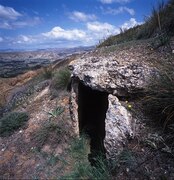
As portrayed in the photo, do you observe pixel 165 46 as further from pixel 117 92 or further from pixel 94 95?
pixel 94 95

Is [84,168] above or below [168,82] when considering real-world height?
below

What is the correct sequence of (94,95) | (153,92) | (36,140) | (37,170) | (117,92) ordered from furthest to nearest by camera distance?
(94,95)
(36,140)
(117,92)
(37,170)
(153,92)

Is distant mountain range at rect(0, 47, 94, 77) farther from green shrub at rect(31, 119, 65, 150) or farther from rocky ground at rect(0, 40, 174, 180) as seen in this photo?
green shrub at rect(31, 119, 65, 150)

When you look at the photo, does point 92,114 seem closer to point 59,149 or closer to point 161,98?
point 59,149

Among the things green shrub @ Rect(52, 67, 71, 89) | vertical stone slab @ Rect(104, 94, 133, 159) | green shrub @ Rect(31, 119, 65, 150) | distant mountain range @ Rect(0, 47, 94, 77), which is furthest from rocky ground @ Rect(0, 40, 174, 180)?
distant mountain range @ Rect(0, 47, 94, 77)

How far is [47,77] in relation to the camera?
336 inches

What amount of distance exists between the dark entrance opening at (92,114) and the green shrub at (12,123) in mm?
1325

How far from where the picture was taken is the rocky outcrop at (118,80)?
3624 millimetres

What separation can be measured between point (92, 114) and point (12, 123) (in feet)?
6.24

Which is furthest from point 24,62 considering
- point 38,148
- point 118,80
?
point 118,80

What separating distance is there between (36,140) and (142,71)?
2.45 meters

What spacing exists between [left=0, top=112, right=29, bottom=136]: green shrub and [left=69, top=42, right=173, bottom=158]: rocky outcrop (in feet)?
4.06

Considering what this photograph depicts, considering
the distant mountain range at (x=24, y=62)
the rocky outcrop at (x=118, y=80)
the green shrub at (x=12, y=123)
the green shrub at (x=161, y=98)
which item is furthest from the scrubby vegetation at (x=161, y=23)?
the distant mountain range at (x=24, y=62)

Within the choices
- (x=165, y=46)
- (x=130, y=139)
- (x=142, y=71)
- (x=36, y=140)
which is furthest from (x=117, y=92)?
(x=36, y=140)
